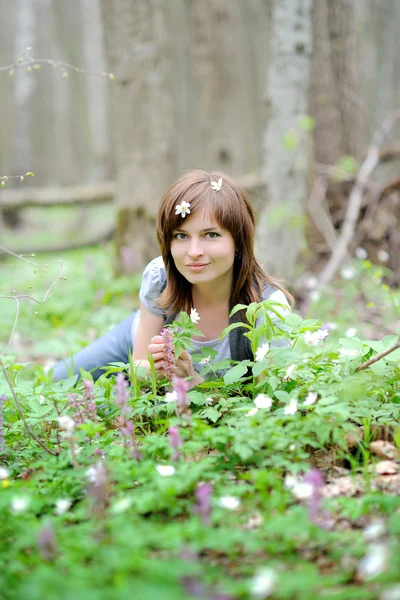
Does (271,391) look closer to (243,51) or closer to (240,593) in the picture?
(240,593)

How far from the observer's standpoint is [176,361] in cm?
258

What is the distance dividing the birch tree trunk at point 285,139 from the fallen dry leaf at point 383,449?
3219mm

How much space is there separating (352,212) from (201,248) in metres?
3.82

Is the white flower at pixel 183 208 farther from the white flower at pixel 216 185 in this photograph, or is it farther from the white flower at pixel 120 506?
the white flower at pixel 120 506

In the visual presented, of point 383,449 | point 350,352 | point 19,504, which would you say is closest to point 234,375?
point 350,352

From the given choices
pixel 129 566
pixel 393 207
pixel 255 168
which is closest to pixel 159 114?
pixel 393 207

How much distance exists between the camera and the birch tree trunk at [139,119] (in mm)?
6242

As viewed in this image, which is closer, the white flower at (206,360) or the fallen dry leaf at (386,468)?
the fallen dry leaf at (386,468)

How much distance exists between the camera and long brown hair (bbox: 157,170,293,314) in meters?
2.69

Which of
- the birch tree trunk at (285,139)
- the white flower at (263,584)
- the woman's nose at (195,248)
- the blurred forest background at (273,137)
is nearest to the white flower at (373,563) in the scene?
the white flower at (263,584)

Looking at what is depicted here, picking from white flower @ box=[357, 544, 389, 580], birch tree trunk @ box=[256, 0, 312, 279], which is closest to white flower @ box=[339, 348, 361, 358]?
white flower @ box=[357, 544, 389, 580]

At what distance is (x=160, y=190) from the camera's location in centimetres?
643

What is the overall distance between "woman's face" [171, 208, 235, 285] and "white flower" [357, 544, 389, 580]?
150 centimetres

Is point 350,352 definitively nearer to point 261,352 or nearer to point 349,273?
point 261,352
